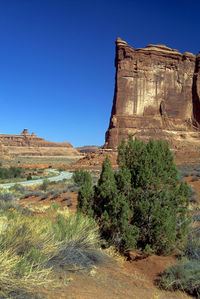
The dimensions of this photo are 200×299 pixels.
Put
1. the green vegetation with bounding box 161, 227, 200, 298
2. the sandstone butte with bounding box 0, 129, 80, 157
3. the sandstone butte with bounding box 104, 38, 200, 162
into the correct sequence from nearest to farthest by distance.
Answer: the green vegetation with bounding box 161, 227, 200, 298 → the sandstone butte with bounding box 104, 38, 200, 162 → the sandstone butte with bounding box 0, 129, 80, 157

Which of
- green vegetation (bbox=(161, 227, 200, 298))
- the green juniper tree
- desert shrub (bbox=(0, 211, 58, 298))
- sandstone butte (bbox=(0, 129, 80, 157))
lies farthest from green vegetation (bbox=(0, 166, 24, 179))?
sandstone butte (bbox=(0, 129, 80, 157))

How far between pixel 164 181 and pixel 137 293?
8.28 feet

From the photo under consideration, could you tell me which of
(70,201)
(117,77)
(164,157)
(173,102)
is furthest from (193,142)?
(164,157)

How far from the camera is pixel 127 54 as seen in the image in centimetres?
5034

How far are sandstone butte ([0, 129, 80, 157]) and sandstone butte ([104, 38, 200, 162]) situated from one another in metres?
65.6

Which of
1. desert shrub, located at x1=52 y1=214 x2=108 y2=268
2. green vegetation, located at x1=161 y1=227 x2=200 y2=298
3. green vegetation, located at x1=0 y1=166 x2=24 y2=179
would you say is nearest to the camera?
green vegetation, located at x1=161 y1=227 x2=200 y2=298

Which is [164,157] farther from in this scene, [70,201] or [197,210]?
[70,201]

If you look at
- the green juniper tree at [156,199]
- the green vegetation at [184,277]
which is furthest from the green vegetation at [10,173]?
the green vegetation at [184,277]

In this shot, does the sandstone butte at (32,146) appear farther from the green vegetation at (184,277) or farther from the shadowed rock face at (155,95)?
the green vegetation at (184,277)

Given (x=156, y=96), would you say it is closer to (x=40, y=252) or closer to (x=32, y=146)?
(x=40, y=252)

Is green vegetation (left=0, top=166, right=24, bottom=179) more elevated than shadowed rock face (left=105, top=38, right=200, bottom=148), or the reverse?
shadowed rock face (left=105, top=38, right=200, bottom=148)

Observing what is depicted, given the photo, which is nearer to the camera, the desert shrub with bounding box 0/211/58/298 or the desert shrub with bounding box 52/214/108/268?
the desert shrub with bounding box 0/211/58/298

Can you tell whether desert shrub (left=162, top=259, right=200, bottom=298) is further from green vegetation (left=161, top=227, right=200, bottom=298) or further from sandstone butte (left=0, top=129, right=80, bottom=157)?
sandstone butte (left=0, top=129, right=80, bottom=157)

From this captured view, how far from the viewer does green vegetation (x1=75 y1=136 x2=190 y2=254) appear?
204 inches
